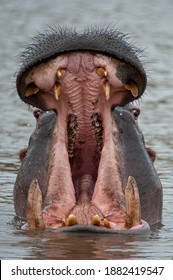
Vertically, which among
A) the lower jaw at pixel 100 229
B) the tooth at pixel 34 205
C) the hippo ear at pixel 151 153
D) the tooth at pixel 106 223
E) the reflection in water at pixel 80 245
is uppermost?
the hippo ear at pixel 151 153

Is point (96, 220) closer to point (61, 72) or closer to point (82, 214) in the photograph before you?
point (82, 214)

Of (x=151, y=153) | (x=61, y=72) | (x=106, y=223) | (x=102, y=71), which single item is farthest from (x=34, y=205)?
(x=151, y=153)

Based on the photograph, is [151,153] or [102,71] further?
[151,153]

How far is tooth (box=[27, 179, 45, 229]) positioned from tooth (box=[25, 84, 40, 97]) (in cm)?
68

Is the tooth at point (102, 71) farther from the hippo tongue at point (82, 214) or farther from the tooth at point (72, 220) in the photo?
the tooth at point (72, 220)

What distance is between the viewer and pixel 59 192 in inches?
326

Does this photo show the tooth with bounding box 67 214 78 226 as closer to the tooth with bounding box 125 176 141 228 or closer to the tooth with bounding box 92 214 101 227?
the tooth with bounding box 92 214 101 227

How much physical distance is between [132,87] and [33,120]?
5.81 meters

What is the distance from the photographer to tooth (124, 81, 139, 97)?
8117 mm

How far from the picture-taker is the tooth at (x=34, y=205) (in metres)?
7.91

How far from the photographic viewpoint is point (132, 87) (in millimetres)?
8141

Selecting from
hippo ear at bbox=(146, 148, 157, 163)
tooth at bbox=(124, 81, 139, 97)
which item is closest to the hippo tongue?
tooth at bbox=(124, 81, 139, 97)

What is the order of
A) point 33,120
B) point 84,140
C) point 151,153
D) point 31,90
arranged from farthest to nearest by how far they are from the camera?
point 33,120 < point 151,153 < point 84,140 < point 31,90

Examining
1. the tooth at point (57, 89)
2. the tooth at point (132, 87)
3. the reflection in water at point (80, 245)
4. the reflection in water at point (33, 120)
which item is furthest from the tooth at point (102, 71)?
the reflection in water at point (80, 245)
